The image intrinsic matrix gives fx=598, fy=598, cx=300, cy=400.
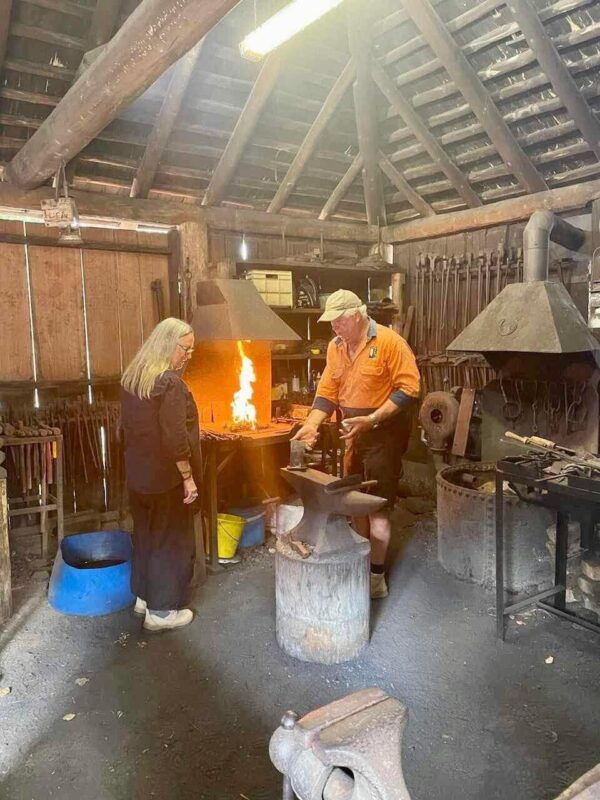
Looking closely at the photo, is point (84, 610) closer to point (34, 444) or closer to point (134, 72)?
point (34, 444)

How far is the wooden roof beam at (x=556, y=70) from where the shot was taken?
4.24m

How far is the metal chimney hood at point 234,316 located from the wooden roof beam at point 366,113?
197 centimetres

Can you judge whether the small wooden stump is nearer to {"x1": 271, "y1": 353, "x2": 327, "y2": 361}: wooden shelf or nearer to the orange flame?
the orange flame

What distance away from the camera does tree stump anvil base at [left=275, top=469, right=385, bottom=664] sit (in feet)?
10.8

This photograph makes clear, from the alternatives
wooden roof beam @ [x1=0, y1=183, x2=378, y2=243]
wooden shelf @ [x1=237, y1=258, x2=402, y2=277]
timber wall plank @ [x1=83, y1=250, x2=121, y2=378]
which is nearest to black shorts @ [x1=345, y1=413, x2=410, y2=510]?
wooden shelf @ [x1=237, y1=258, x2=402, y2=277]

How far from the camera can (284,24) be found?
3.14 meters

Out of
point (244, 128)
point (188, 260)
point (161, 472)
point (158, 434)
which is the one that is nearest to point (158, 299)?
point (188, 260)

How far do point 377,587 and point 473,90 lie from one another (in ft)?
13.2

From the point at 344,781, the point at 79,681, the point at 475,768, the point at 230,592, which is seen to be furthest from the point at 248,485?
the point at 344,781

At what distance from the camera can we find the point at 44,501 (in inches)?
181

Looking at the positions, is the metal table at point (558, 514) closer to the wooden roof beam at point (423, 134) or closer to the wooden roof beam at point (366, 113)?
the wooden roof beam at point (423, 134)

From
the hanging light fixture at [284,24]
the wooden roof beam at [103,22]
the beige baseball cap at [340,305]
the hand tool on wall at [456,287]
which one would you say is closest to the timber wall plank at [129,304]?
the wooden roof beam at [103,22]

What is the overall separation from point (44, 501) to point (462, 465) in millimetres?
3316

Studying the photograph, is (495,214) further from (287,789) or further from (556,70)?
(287,789)
